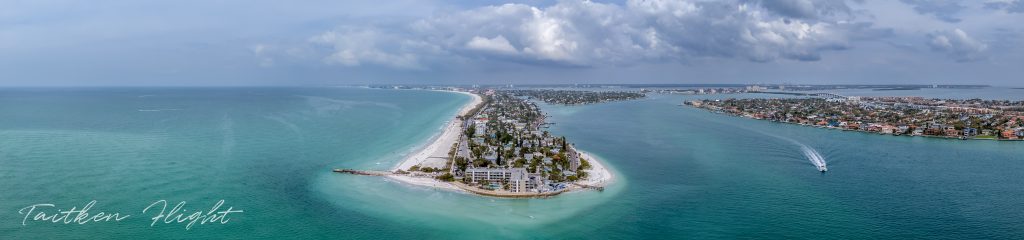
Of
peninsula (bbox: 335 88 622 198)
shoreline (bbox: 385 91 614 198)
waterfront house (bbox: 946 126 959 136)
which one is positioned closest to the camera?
shoreline (bbox: 385 91 614 198)

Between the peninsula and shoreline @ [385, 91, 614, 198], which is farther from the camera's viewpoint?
the peninsula

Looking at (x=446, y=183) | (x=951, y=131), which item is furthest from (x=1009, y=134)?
(x=446, y=183)

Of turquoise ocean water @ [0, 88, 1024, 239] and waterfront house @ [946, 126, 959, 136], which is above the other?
waterfront house @ [946, 126, 959, 136]

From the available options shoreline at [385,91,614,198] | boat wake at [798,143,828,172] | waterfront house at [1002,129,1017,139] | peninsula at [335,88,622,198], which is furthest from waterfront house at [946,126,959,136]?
peninsula at [335,88,622,198]

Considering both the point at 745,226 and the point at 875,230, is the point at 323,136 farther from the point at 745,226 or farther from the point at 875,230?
the point at 875,230

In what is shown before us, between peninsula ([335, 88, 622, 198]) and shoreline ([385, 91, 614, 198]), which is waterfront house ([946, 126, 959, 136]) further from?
peninsula ([335, 88, 622, 198])

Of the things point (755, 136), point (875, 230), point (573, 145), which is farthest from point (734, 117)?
point (875, 230)

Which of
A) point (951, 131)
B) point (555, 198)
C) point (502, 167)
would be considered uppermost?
point (951, 131)

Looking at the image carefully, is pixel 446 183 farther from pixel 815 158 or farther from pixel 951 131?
pixel 951 131
